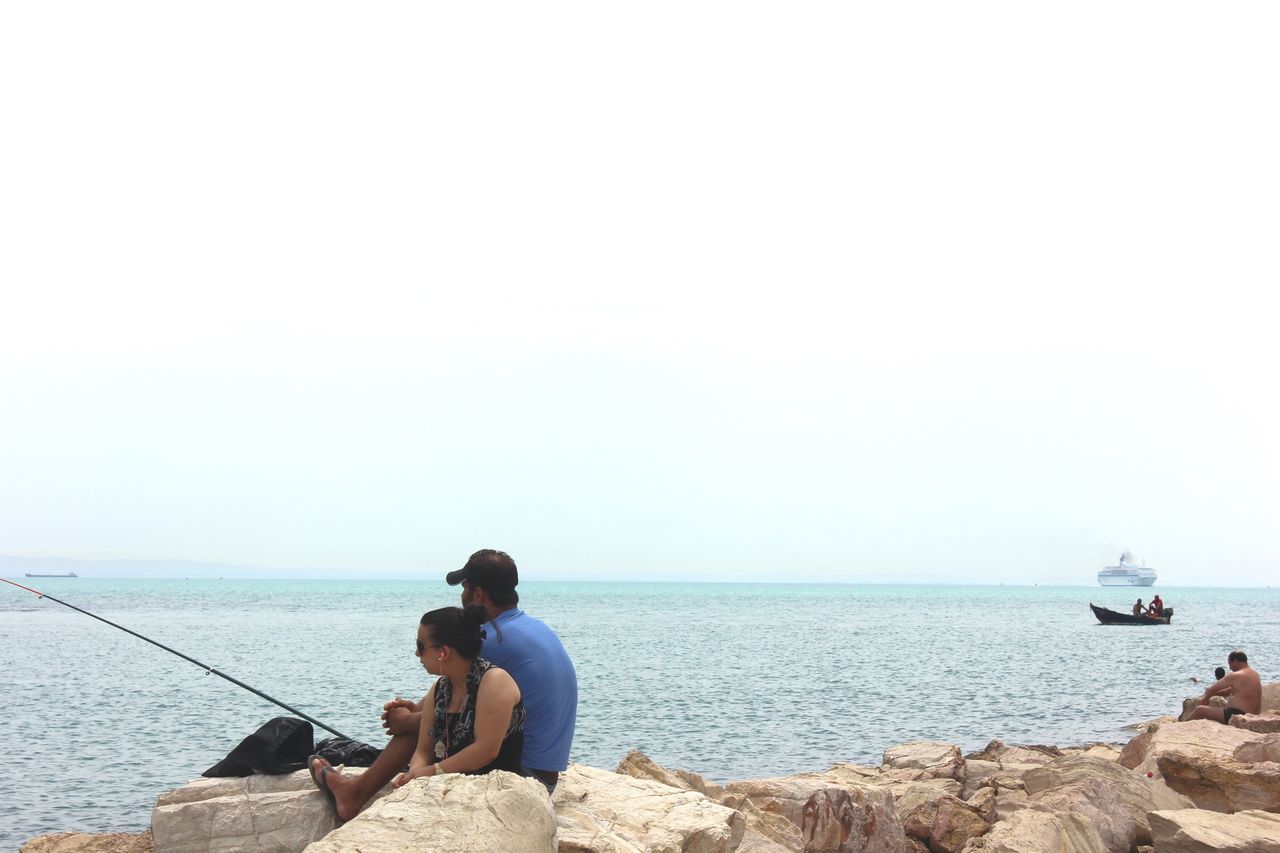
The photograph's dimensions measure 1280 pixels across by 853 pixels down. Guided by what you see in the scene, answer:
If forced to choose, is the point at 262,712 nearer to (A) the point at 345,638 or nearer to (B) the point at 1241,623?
(A) the point at 345,638

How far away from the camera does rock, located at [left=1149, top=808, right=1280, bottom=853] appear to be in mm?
6957

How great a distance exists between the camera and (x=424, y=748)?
5449mm

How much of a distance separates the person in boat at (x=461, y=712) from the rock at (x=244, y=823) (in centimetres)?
15

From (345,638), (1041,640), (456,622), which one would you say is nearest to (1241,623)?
(1041,640)

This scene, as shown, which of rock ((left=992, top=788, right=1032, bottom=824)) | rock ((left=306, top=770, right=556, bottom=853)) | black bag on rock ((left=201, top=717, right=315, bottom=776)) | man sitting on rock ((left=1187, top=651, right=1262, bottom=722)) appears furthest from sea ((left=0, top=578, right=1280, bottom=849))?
rock ((left=306, top=770, right=556, bottom=853))

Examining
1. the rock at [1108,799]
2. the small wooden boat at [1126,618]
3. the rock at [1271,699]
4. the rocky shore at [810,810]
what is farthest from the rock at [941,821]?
the small wooden boat at [1126,618]

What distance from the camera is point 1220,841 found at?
7.12 metres

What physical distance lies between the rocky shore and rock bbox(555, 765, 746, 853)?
1 centimetres

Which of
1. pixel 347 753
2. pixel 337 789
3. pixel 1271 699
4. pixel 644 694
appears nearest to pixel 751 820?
pixel 347 753

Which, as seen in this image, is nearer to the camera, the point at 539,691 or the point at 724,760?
the point at 539,691

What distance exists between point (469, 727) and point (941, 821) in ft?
17.8

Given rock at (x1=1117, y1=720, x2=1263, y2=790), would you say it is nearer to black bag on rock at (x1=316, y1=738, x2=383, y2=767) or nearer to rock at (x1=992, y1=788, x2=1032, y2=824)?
rock at (x1=992, y1=788, x2=1032, y2=824)

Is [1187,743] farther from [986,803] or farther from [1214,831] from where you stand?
[1214,831]

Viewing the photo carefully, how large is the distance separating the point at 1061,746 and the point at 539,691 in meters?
15.3
